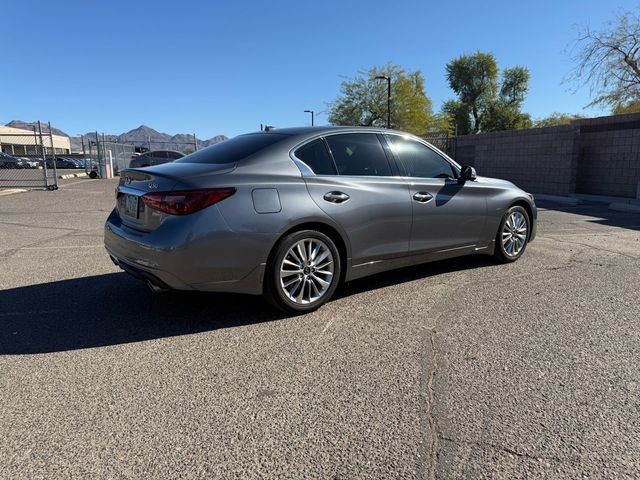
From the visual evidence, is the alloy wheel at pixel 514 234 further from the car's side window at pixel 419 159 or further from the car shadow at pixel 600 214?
the car shadow at pixel 600 214

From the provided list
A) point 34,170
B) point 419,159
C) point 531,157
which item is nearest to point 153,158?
point 34,170

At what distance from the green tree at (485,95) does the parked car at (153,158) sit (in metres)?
39.2

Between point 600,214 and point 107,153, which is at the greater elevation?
point 107,153

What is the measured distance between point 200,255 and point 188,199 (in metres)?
0.43

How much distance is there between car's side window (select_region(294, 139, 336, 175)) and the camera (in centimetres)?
440

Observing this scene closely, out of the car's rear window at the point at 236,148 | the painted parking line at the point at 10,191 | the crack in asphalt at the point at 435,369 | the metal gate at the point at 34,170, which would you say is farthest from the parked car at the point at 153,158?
the crack in asphalt at the point at 435,369

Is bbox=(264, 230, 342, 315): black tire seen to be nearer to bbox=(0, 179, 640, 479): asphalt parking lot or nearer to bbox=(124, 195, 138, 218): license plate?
bbox=(0, 179, 640, 479): asphalt parking lot

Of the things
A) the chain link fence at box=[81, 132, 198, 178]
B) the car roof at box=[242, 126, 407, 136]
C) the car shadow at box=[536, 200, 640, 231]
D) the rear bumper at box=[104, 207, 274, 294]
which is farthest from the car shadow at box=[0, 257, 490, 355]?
the chain link fence at box=[81, 132, 198, 178]

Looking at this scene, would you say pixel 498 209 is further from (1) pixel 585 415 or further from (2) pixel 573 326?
(1) pixel 585 415

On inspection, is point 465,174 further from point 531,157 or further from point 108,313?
point 531,157

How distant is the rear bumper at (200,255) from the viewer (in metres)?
3.70

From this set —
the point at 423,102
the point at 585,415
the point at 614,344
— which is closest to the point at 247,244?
the point at 585,415

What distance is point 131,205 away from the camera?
13.7 feet

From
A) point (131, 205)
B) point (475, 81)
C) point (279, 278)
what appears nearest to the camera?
point (279, 278)
